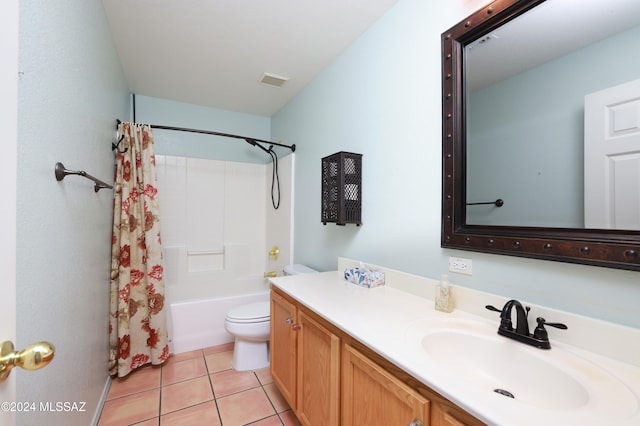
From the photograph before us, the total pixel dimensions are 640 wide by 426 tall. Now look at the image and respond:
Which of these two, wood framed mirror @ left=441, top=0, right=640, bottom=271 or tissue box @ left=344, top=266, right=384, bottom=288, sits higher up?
wood framed mirror @ left=441, top=0, right=640, bottom=271

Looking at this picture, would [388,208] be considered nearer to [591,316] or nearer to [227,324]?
[591,316]

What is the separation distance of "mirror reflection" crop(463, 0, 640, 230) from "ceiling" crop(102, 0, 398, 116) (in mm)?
823

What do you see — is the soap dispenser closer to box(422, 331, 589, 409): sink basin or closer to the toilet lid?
box(422, 331, 589, 409): sink basin

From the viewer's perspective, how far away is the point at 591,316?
2.76 feet

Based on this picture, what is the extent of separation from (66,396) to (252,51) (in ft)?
7.21

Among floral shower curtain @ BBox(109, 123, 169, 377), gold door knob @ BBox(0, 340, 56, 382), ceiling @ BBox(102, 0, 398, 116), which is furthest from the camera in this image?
floral shower curtain @ BBox(109, 123, 169, 377)

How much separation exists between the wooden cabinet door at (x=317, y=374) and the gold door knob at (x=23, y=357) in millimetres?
865

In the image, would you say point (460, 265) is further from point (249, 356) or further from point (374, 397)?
point (249, 356)

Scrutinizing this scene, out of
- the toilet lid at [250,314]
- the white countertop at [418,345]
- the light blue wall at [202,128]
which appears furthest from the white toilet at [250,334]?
the light blue wall at [202,128]

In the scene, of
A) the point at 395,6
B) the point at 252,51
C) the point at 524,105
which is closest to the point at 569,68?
the point at 524,105

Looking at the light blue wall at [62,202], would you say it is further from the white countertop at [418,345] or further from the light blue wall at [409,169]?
the light blue wall at [409,169]

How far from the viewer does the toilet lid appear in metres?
2.04

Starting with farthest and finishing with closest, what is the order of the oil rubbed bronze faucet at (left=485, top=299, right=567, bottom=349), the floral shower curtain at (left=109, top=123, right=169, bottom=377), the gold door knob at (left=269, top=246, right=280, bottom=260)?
the gold door knob at (left=269, top=246, right=280, bottom=260)
the floral shower curtain at (left=109, top=123, right=169, bottom=377)
the oil rubbed bronze faucet at (left=485, top=299, right=567, bottom=349)

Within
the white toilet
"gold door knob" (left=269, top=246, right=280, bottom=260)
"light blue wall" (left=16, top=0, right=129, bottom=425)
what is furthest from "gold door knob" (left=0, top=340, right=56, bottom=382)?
"gold door knob" (left=269, top=246, right=280, bottom=260)
